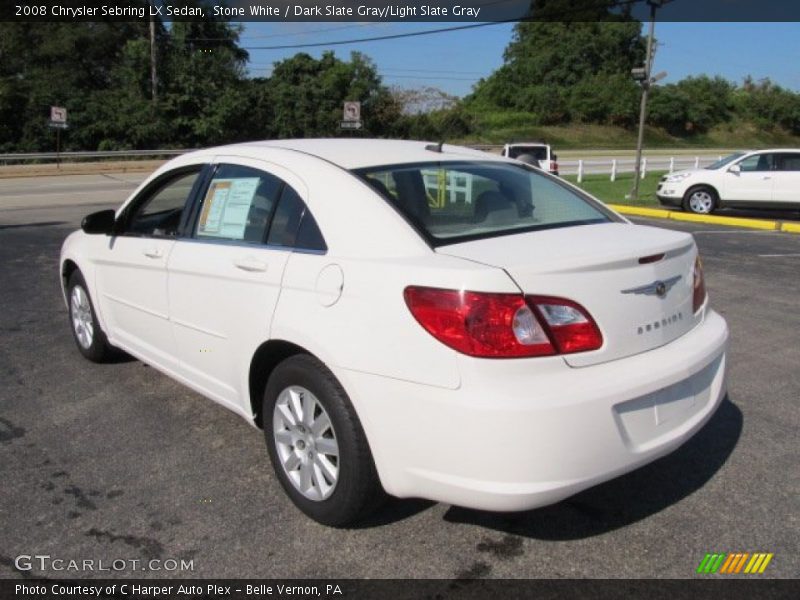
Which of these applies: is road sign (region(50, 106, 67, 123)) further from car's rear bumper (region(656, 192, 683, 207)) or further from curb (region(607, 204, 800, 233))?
car's rear bumper (region(656, 192, 683, 207))

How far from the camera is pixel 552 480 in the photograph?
2457 mm

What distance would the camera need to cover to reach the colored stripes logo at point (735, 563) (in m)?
2.67

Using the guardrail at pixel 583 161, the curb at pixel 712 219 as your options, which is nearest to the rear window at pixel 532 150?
the guardrail at pixel 583 161

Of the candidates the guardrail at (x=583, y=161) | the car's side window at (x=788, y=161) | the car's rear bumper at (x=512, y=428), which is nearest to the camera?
the car's rear bumper at (x=512, y=428)

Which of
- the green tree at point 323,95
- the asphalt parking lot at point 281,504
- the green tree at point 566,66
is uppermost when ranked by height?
the green tree at point 566,66

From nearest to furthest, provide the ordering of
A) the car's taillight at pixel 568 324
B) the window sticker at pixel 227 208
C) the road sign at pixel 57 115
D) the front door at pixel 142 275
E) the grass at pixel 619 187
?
the car's taillight at pixel 568 324
the window sticker at pixel 227 208
the front door at pixel 142 275
the grass at pixel 619 187
the road sign at pixel 57 115

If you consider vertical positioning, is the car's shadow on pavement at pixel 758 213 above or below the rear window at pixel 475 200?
below

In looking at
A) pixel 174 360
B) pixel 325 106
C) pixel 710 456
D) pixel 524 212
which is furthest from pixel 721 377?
pixel 325 106

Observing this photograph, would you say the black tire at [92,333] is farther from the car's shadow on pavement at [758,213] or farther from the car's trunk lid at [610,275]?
the car's shadow on pavement at [758,213]

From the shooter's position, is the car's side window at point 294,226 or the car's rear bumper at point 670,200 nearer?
the car's side window at point 294,226

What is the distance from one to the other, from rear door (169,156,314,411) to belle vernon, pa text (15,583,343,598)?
901 mm

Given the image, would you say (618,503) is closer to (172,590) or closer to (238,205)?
(172,590)

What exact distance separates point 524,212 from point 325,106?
46.3 m

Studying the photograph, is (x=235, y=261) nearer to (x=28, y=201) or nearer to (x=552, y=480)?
(x=552, y=480)
